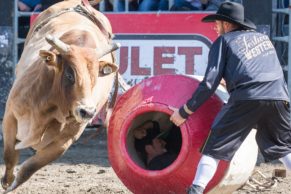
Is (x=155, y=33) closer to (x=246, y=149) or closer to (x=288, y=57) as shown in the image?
(x=288, y=57)

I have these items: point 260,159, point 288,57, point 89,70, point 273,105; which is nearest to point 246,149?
point 273,105

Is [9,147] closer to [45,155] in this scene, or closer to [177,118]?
[45,155]

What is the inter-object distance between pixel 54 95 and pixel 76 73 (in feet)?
1.23

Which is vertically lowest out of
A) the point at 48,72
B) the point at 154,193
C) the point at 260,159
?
the point at 260,159

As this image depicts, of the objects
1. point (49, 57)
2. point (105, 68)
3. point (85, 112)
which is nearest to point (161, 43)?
point (105, 68)

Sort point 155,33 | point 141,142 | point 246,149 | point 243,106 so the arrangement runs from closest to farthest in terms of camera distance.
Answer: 1. point 243,106
2. point 246,149
3. point 141,142
4. point 155,33

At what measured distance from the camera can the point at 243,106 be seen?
621cm

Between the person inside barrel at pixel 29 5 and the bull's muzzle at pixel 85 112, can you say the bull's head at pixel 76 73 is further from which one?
the person inside barrel at pixel 29 5

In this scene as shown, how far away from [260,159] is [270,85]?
10.9 feet

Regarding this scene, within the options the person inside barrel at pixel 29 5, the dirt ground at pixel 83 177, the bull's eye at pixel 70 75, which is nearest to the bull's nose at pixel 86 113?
the bull's eye at pixel 70 75

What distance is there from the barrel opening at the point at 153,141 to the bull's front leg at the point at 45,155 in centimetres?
57

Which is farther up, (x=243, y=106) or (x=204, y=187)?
(x=243, y=106)

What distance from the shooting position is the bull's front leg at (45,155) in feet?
23.5

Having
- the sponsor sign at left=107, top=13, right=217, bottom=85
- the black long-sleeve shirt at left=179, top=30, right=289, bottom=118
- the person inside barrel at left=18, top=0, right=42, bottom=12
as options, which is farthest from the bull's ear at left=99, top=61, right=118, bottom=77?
the person inside barrel at left=18, top=0, right=42, bottom=12
